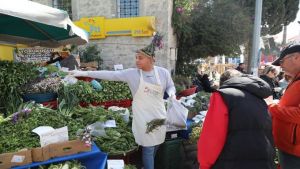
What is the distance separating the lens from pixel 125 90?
6.90 m

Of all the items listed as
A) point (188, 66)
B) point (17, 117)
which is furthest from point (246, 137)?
point (188, 66)

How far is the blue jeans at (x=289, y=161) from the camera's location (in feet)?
9.39

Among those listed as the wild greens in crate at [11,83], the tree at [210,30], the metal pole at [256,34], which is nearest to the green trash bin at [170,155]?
the wild greens in crate at [11,83]

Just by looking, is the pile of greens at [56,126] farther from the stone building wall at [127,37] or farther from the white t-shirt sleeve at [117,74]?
the stone building wall at [127,37]

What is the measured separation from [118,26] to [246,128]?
9517 mm

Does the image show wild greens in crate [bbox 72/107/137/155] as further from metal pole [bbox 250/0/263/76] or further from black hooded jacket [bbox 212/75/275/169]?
metal pole [bbox 250/0/263/76]

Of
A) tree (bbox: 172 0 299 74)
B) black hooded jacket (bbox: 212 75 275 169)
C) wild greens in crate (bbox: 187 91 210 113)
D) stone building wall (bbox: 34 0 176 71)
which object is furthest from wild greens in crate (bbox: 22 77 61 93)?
tree (bbox: 172 0 299 74)

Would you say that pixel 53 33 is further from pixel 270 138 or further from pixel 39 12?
pixel 270 138

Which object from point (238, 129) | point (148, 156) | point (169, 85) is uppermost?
point (169, 85)

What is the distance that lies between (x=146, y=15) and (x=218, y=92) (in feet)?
30.2

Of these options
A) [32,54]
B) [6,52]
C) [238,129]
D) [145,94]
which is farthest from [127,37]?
[238,129]

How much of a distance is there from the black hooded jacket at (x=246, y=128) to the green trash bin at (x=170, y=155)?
2155 millimetres

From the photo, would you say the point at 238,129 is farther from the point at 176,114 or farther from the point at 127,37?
the point at 127,37

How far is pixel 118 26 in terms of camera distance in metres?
11.4
